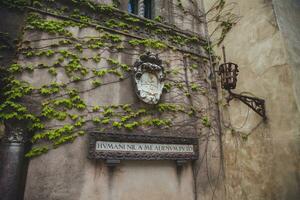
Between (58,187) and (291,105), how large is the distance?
4377mm

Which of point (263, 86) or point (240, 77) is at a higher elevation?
point (240, 77)

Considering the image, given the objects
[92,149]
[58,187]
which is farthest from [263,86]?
[58,187]

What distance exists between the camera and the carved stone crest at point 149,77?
4.43 m

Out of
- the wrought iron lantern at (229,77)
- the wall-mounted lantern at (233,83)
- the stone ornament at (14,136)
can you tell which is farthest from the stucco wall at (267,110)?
the stone ornament at (14,136)

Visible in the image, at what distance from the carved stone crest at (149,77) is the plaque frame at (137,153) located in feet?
2.78

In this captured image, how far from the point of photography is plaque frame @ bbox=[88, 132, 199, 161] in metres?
3.67

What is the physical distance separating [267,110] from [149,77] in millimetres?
2574

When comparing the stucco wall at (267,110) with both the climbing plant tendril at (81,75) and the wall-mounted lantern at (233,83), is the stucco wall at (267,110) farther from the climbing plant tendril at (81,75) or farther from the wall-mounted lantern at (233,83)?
the climbing plant tendril at (81,75)

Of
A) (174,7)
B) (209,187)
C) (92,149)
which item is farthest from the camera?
(174,7)

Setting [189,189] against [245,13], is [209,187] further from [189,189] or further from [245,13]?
[245,13]

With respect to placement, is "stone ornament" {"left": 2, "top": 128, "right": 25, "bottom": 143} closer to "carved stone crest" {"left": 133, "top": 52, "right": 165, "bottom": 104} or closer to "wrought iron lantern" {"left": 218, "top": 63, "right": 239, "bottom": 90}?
"carved stone crest" {"left": 133, "top": 52, "right": 165, "bottom": 104}

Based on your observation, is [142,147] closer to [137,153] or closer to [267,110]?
[137,153]

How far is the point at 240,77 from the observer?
15.8 ft

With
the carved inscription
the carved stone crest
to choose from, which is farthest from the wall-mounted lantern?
the carved inscription
